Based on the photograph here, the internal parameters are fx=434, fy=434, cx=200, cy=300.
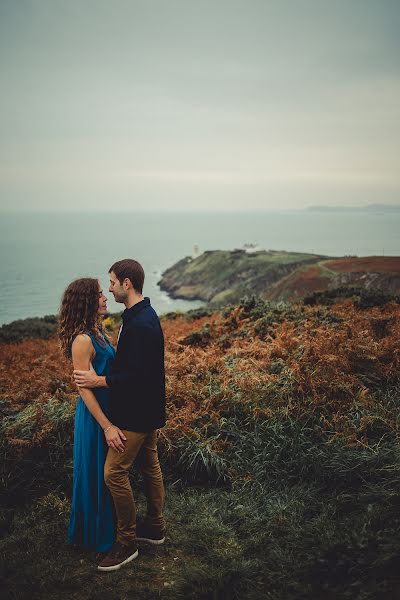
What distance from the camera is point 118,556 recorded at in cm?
420

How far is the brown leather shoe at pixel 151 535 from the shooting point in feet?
14.8

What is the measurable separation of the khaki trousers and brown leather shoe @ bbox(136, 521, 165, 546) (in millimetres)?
45

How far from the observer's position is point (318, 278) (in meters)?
43.6

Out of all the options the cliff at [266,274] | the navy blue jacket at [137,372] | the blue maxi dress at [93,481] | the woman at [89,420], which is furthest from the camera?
the cliff at [266,274]

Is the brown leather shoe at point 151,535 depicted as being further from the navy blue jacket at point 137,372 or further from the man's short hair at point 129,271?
the man's short hair at point 129,271

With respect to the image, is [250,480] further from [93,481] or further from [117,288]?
[117,288]

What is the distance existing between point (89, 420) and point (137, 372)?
0.78 meters

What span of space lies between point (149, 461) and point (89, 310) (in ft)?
5.52

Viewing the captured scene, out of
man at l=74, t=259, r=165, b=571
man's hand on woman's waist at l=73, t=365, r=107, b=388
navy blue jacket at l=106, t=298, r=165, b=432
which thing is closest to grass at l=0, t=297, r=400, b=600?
man at l=74, t=259, r=165, b=571

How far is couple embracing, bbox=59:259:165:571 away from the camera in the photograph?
158 inches

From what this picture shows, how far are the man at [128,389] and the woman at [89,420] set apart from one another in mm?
142

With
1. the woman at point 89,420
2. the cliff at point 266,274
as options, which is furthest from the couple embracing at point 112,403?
the cliff at point 266,274

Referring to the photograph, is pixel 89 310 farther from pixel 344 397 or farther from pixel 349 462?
pixel 344 397

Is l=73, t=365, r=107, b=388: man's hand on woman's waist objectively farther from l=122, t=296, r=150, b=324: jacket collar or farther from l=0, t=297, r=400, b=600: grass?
l=0, t=297, r=400, b=600: grass
